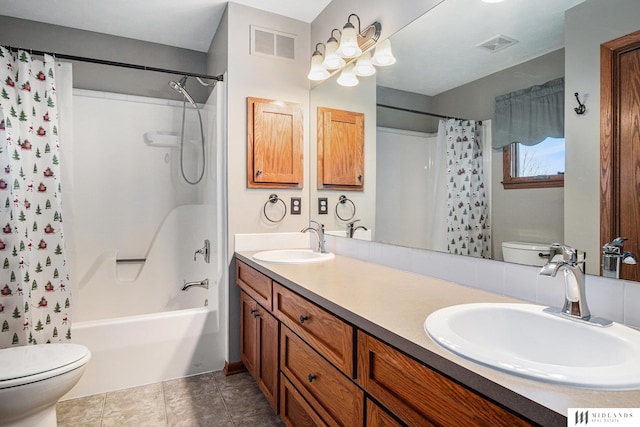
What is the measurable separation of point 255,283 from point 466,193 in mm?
1172

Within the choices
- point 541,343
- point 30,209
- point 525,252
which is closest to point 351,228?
point 525,252

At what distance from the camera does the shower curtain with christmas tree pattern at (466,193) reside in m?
1.38

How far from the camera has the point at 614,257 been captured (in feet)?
3.16

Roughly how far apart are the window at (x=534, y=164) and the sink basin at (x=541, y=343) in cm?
41

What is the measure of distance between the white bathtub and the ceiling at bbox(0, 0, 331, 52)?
1997 mm

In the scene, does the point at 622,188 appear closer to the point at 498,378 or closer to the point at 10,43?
the point at 498,378

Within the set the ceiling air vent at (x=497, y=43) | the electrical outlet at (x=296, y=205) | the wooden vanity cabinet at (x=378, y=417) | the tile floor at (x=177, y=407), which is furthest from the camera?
the electrical outlet at (x=296, y=205)

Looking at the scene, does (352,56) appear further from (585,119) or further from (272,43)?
(585,119)

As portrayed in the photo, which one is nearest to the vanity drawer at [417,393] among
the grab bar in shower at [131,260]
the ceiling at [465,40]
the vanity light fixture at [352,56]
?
the ceiling at [465,40]

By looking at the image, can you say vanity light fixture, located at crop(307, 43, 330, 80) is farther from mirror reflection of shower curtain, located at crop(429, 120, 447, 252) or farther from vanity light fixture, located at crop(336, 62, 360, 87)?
mirror reflection of shower curtain, located at crop(429, 120, 447, 252)

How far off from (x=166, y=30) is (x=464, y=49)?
225 cm

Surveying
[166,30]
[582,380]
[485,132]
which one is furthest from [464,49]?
[166,30]

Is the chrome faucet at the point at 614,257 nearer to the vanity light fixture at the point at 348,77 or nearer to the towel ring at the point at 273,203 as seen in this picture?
the vanity light fixture at the point at 348,77

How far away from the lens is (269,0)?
2268mm
